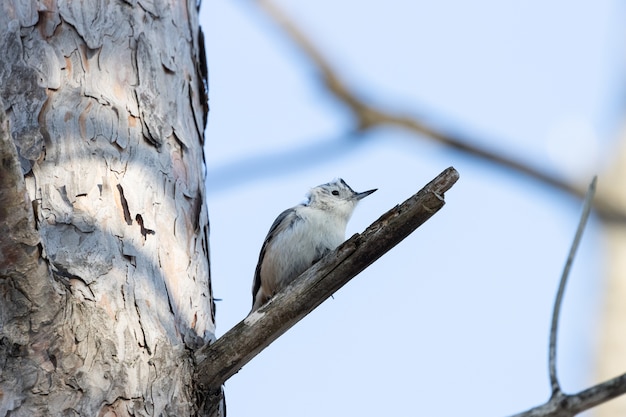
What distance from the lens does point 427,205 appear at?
2.69m

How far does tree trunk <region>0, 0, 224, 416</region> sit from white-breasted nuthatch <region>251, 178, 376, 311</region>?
1.50 meters

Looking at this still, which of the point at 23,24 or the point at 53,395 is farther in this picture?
the point at 23,24

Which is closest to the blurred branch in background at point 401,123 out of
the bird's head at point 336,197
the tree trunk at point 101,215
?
the tree trunk at point 101,215

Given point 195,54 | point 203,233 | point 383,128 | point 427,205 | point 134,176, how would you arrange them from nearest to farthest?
point 383,128 → point 427,205 → point 134,176 → point 203,233 → point 195,54

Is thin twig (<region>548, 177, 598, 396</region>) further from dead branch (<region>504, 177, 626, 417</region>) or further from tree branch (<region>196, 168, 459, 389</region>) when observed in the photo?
tree branch (<region>196, 168, 459, 389</region>)

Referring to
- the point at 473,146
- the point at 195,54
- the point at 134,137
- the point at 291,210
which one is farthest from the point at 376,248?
the point at 291,210

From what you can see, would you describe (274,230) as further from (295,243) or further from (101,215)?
(101,215)

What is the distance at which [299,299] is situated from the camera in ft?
9.52

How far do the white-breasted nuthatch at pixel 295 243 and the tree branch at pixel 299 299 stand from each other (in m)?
1.94

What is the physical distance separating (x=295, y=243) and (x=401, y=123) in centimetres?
269

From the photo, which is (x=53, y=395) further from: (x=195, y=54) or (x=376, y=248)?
(x=195, y=54)

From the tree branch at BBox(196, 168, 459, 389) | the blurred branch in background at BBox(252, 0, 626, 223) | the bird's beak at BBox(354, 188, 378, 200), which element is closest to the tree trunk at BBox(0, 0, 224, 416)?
the tree branch at BBox(196, 168, 459, 389)

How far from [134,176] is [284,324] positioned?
75cm

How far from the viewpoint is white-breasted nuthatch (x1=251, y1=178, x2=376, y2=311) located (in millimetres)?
4961
